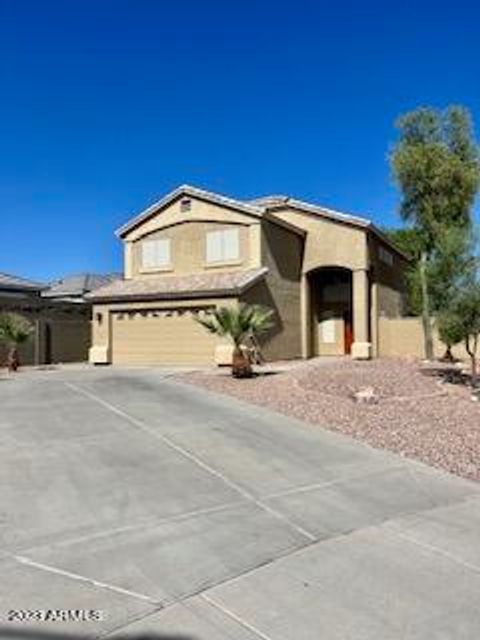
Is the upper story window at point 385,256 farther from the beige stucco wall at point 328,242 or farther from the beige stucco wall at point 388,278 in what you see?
the beige stucco wall at point 328,242

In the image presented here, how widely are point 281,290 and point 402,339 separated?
6.37m

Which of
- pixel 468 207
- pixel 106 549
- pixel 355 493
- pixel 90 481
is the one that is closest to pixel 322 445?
pixel 355 493

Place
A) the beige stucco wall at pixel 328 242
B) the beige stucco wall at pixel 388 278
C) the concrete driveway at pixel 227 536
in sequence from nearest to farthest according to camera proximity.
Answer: the concrete driveway at pixel 227 536
the beige stucco wall at pixel 328 242
the beige stucco wall at pixel 388 278

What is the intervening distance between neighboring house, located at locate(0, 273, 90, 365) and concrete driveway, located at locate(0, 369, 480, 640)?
21.1 m

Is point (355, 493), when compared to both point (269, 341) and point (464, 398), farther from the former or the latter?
point (269, 341)

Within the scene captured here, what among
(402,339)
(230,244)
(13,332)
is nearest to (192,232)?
(230,244)

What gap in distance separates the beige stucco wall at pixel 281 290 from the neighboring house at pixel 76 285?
14.3m

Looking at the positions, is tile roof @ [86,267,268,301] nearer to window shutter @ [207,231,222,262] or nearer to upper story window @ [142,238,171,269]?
upper story window @ [142,238,171,269]

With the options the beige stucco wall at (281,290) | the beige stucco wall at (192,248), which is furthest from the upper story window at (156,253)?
the beige stucco wall at (281,290)

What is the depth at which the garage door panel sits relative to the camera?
3027cm

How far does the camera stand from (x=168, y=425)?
1480cm

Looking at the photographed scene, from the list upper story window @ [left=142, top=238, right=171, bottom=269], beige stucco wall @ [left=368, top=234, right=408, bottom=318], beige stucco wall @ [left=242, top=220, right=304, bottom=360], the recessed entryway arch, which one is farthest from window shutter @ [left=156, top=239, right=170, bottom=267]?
beige stucco wall @ [left=368, top=234, right=408, bottom=318]

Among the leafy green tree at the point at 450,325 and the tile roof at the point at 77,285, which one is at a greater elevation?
the tile roof at the point at 77,285

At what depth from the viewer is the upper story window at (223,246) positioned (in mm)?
31559
